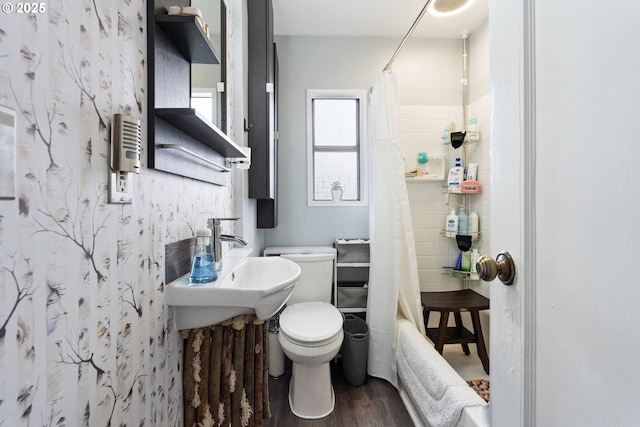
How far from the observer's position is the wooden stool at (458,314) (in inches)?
79.5

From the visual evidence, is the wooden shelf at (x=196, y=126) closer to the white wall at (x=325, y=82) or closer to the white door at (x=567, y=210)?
the white door at (x=567, y=210)

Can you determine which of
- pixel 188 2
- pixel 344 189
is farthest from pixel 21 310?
pixel 344 189

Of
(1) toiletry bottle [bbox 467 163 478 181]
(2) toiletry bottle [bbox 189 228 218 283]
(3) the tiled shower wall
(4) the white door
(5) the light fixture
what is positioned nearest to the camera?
(4) the white door

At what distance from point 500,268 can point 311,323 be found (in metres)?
1.43

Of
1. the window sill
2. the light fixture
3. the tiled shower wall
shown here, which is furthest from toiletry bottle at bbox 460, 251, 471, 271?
the light fixture

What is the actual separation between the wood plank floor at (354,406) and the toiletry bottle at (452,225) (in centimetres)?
124

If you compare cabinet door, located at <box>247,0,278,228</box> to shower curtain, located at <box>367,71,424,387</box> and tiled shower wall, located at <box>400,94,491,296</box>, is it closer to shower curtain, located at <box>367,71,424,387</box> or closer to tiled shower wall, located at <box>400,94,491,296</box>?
→ shower curtain, located at <box>367,71,424,387</box>

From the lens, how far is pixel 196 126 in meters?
0.94

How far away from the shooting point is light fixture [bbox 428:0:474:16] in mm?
1936

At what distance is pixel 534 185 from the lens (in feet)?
1.65

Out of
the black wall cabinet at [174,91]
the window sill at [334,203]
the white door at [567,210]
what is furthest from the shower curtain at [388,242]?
the white door at [567,210]

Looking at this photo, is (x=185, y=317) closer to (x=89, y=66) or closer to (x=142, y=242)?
(x=142, y=242)

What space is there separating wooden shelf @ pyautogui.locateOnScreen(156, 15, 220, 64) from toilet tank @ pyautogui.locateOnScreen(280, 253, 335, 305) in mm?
1462

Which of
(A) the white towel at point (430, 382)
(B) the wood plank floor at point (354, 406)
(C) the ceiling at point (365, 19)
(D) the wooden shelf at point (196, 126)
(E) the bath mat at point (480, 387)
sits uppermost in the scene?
(C) the ceiling at point (365, 19)
